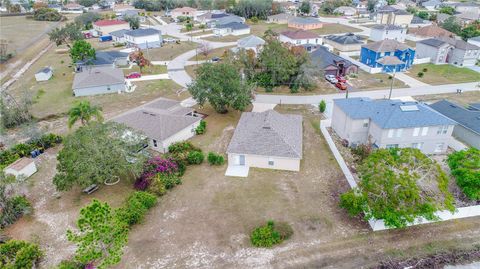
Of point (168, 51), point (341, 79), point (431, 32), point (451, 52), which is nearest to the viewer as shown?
point (341, 79)

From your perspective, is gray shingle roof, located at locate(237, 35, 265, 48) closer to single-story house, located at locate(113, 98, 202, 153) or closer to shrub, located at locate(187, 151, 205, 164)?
single-story house, located at locate(113, 98, 202, 153)

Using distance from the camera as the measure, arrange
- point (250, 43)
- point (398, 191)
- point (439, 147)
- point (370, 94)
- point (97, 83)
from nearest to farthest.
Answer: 1. point (398, 191)
2. point (439, 147)
3. point (370, 94)
4. point (97, 83)
5. point (250, 43)

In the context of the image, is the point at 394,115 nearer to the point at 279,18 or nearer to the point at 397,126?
the point at 397,126

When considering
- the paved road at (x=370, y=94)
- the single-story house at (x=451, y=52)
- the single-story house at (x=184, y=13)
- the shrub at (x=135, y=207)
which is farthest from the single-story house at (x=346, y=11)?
the shrub at (x=135, y=207)

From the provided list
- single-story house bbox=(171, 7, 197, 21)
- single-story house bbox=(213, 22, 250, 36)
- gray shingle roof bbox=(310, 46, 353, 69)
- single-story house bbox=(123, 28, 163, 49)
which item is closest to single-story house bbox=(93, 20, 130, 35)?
single-story house bbox=(123, 28, 163, 49)

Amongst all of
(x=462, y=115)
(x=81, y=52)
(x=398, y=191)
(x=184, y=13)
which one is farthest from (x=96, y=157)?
(x=184, y=13)

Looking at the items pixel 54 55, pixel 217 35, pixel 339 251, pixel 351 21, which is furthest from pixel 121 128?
pixel 351 21

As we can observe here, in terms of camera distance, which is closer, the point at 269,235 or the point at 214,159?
the point at 269,235
